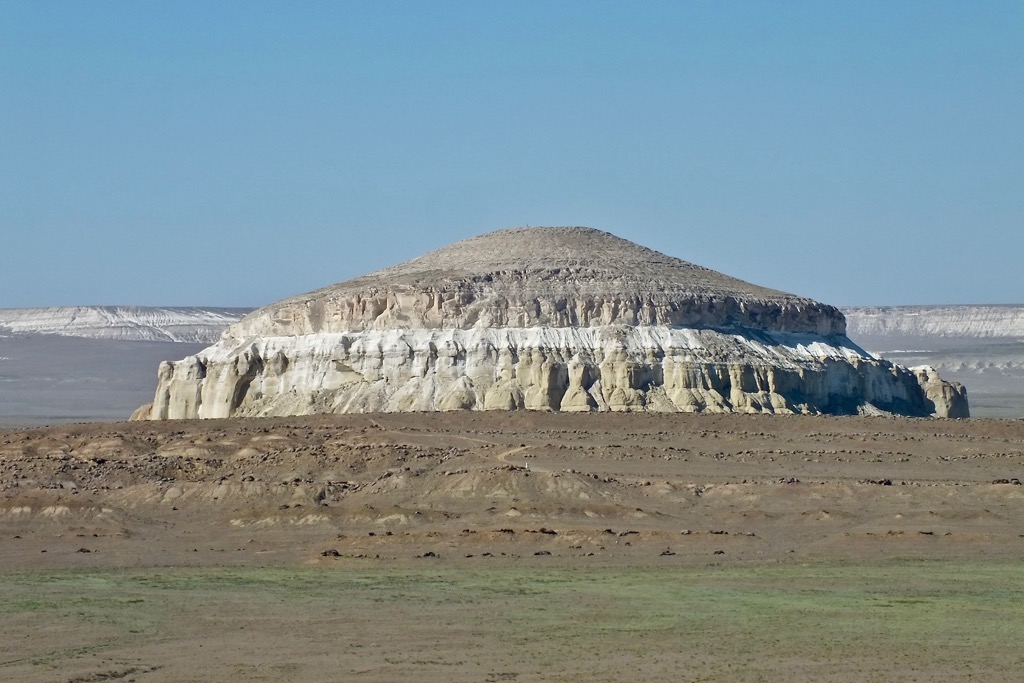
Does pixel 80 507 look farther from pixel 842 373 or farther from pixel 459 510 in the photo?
pixel 842 373

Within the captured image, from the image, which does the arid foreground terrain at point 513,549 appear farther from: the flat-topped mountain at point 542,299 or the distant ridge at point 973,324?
the distant ridge at point 973,324

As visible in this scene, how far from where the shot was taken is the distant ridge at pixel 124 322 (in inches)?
6964

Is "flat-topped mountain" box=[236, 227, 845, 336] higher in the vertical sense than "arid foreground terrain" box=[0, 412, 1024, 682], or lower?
higher

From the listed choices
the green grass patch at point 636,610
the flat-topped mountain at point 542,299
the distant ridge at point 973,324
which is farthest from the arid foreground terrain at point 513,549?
the distant ridge at point 973,324

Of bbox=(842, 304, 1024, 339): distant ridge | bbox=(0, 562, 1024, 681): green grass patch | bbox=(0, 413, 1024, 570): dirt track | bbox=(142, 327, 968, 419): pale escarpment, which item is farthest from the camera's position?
bbox=(842, 304, 1024, 339): distant ridge

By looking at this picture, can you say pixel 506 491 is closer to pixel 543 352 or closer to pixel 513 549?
pixel 513 549

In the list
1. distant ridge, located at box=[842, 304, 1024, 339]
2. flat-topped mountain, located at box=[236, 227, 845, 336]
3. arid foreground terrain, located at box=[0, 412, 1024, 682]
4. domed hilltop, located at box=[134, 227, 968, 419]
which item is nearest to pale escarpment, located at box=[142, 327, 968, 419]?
domed hilltop, located at box=[134, 227, 968, 419]

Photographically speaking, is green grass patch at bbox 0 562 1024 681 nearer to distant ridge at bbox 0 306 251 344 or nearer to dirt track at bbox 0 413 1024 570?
dirt track at bbox 0 413 1024 570

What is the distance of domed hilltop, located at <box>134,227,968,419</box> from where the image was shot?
7200 centimetres

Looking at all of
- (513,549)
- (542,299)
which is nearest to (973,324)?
(542,299)

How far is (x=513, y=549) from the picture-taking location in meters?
40.4

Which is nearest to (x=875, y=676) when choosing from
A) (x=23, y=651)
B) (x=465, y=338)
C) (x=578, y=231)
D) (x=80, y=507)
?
(x=23, y=651)

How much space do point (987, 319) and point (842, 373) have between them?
122883mm

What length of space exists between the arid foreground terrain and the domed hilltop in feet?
22.0
